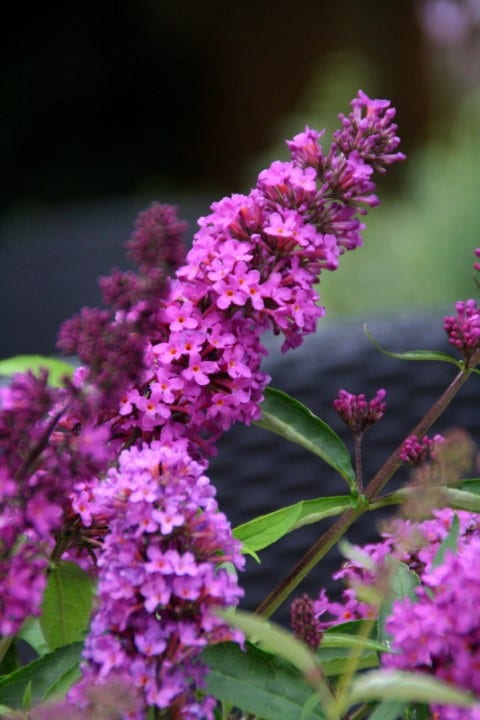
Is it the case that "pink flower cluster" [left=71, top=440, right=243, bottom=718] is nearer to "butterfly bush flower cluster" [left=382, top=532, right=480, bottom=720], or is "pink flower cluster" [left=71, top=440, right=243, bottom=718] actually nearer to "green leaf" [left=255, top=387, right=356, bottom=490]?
"butterfly bush flower cluster" [left=382, top=532, right=480, bottom=720]

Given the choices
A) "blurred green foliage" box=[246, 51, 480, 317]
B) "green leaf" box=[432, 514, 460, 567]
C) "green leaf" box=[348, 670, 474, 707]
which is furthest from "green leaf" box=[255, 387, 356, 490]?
"blurred green foliage" box=[246, 51, 480, 317]

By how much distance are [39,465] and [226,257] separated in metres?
0.22

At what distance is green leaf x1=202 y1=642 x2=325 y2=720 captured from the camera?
0.56 m

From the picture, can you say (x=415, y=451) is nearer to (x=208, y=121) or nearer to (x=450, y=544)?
(x=450, y=544)

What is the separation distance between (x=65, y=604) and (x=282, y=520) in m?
0.15

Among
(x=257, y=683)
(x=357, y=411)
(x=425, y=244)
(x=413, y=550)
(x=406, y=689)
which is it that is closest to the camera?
(x=406, y=689)

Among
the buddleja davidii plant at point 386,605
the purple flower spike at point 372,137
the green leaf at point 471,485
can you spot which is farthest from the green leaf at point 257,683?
the purple flower spike at point 372,137

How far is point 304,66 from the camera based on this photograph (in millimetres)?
7094

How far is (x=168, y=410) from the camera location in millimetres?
668

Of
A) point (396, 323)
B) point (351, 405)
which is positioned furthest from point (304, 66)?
point (351, 405)

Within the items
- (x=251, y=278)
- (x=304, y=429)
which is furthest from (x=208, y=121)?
(x=251, y=278)

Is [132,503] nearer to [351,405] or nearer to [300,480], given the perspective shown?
[351,405]

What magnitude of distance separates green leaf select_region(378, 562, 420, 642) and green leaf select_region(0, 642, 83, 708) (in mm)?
169

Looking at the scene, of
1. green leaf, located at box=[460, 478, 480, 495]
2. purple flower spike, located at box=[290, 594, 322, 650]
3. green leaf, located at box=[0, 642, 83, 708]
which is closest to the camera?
purple flower spike, located at box=[290, 594, 322, 650]
